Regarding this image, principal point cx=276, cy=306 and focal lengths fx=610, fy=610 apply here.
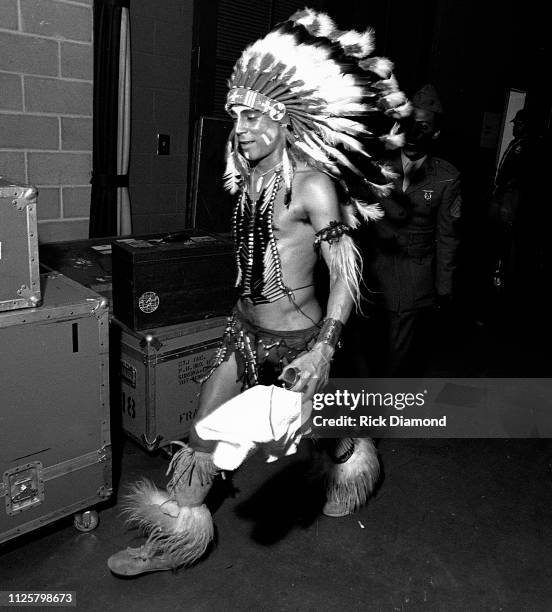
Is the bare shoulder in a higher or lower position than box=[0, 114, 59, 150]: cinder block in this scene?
lower

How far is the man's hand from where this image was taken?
77.9 inches

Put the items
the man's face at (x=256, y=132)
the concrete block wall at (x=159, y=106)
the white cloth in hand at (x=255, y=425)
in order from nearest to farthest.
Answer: the white cloth in hand at (x=255, y=425) → the man's face at (x=256, y=132) → the concrete block wall at (x=159, y=106)

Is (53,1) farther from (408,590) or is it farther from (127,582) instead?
(408,590)

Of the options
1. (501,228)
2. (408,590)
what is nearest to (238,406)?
(408,590)

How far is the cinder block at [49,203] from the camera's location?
3946mm

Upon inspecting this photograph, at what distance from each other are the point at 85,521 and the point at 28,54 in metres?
2.69

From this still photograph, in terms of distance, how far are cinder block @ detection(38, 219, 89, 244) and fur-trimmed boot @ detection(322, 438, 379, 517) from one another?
237cm

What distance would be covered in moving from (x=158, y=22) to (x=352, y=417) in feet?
10.5

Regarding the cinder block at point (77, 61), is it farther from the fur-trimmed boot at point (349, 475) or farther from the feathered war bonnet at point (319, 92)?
the fur-trimmed boot at point (349, 475)

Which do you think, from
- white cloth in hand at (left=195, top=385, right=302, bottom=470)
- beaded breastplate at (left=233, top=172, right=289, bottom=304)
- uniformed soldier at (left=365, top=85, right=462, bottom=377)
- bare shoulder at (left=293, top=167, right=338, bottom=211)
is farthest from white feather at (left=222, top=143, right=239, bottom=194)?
uniformed soldier at (left=365, top=85, right=462, bottom=377)

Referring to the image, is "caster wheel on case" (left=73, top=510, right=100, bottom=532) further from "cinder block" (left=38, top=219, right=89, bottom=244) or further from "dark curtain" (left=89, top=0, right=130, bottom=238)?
"dark curtain" (left=89, top=0, right=130, bottom=238)

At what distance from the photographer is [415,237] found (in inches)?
146

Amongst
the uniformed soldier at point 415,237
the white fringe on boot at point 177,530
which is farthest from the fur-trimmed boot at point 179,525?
the uniformed soldier at point 415,237

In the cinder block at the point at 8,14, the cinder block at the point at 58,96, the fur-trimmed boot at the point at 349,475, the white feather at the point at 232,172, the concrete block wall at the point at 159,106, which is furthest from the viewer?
the concrete block wall at the point at 159,106
